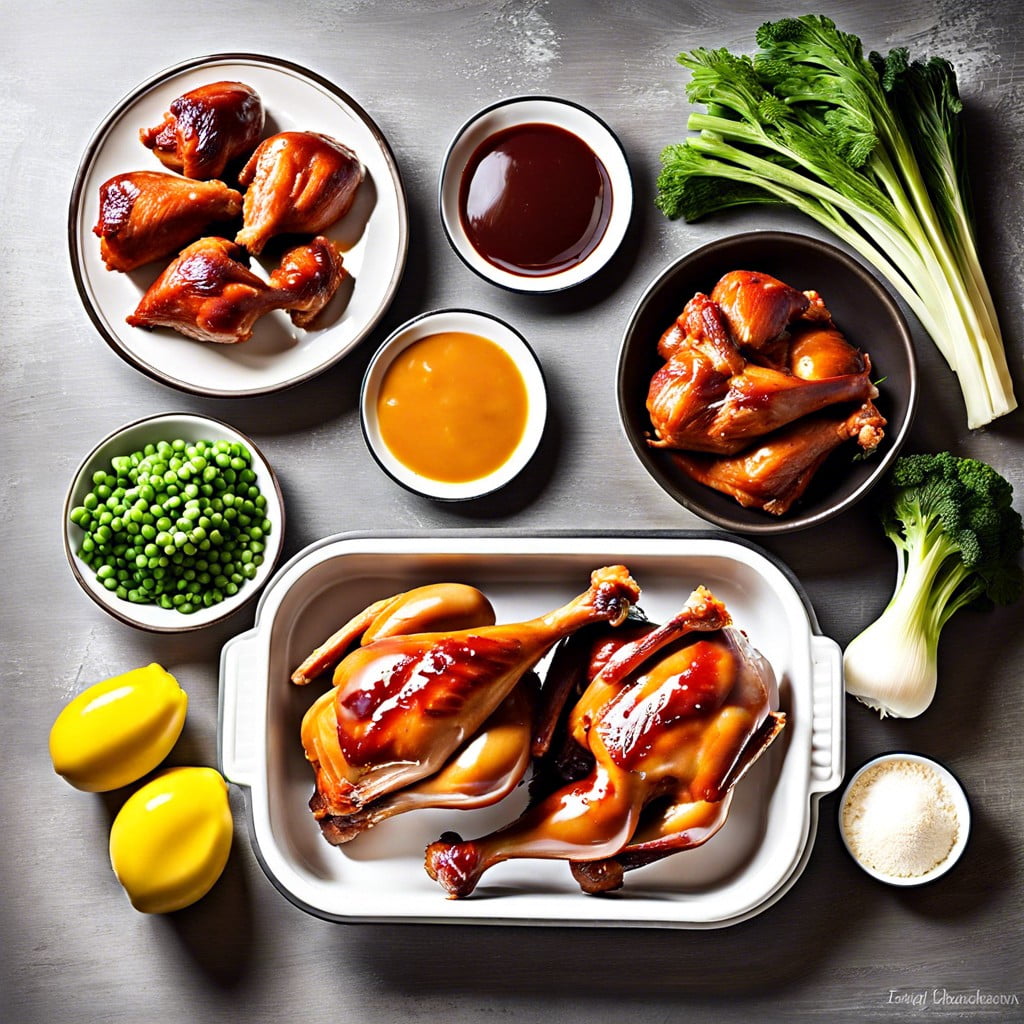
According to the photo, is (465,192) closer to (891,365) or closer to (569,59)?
(569,59)

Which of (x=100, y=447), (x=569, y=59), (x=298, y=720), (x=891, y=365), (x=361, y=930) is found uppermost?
(x=569, y=59)

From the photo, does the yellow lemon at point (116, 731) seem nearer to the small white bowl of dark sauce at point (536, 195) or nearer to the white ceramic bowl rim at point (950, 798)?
the small white bowl of dark sauce at point (536, 195)

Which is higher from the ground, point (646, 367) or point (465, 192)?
point (465, 192)

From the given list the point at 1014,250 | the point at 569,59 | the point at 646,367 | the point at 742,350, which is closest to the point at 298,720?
the point at 646,367

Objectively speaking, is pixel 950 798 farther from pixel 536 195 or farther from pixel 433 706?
pixel 536 195

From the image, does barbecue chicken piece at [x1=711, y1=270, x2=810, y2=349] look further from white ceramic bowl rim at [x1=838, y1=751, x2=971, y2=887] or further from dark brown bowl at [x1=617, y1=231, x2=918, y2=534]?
white ceramic bowl rim at [x1=838, y1=751, x2=971, y2=887]

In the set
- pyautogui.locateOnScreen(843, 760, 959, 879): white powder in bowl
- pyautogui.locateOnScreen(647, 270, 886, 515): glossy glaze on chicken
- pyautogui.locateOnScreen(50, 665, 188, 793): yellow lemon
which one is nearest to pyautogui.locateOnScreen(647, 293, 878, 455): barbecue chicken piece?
pyautogui.locateOnScreen(647, 270, 886, 515): glossy glaze on chicken

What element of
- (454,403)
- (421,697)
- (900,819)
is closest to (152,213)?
(454,403)
